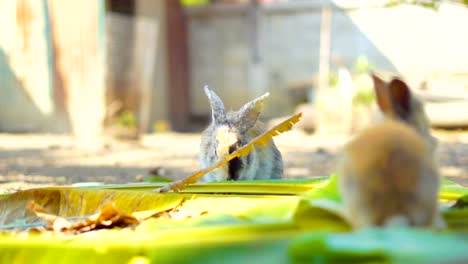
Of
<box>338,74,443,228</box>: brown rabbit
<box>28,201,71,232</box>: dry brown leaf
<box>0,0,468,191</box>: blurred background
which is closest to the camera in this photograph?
<box>338,74,443,228</box>: brown rabbit

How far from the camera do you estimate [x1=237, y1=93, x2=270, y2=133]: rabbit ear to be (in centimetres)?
515

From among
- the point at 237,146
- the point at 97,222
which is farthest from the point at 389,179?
the point at 237,146

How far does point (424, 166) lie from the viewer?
2348 mm

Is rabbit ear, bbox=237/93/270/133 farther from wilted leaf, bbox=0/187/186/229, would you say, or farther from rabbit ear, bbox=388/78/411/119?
rabbit ear, bbox=388/78/411/119

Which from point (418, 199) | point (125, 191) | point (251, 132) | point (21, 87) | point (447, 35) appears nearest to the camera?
point (418, 199)

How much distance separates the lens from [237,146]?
16.4 ft

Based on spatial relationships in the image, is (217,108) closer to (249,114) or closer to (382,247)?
(249,114)

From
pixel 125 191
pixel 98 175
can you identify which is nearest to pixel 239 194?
pixel 125 191

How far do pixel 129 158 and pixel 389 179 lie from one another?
25.4 feet

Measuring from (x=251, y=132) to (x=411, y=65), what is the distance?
1191cm

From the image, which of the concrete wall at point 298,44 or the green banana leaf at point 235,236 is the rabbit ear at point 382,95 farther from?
the concrete wall at point 298,44

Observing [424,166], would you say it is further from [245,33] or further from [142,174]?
[245,33]

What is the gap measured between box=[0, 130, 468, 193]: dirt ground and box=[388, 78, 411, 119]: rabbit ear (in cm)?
363

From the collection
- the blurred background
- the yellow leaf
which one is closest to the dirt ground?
the blurred background
